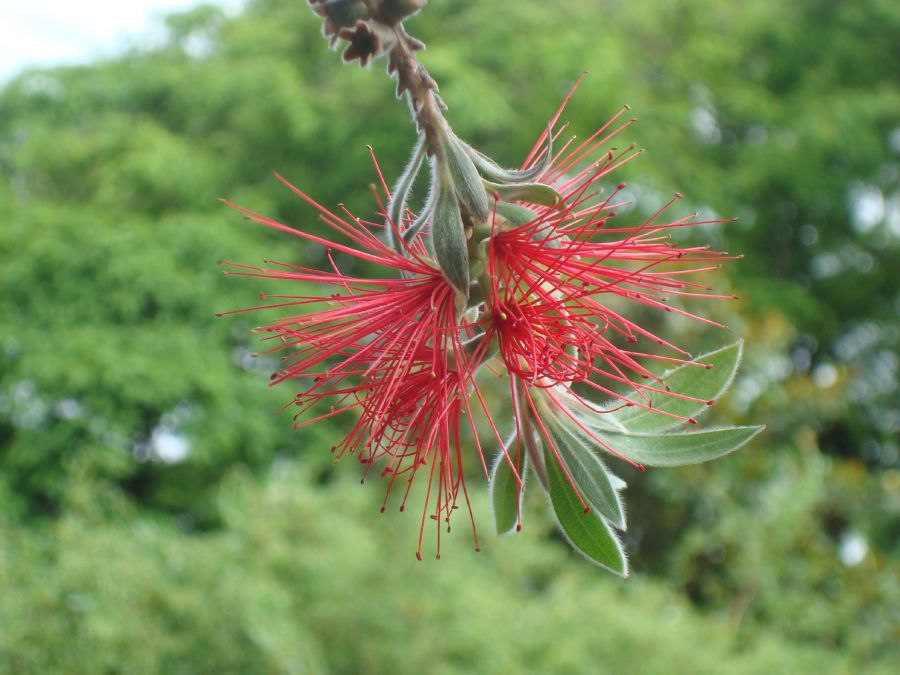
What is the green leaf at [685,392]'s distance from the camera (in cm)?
72

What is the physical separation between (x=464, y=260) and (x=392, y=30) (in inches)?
5.3

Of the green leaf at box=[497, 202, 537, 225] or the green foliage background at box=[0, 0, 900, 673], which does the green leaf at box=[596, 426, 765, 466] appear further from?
the green foliage background at box=[0, 0, 900, 673]

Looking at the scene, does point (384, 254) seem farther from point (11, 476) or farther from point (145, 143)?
point (145, 143)

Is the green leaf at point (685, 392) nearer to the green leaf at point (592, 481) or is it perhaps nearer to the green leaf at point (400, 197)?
the green leaf at point (592, 481)

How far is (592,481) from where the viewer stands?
66 cm

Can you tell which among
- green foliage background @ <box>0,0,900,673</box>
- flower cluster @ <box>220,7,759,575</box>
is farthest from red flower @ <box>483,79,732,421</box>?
green foliage background @ <box>0,0,900,673</box>

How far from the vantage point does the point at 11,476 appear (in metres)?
5.83

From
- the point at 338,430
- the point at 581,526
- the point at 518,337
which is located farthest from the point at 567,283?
the point at 338,430

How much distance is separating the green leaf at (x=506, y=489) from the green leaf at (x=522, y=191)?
0.20 meters

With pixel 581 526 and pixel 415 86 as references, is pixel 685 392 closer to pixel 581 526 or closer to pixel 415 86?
pixel 581 526

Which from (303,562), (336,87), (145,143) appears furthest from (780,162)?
(303,562)

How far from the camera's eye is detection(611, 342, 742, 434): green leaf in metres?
0.72

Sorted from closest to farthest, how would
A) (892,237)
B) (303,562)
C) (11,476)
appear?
(303,562) < (11,476) < (892,237)

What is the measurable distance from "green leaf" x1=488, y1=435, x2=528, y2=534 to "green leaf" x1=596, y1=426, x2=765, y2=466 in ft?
0.22
